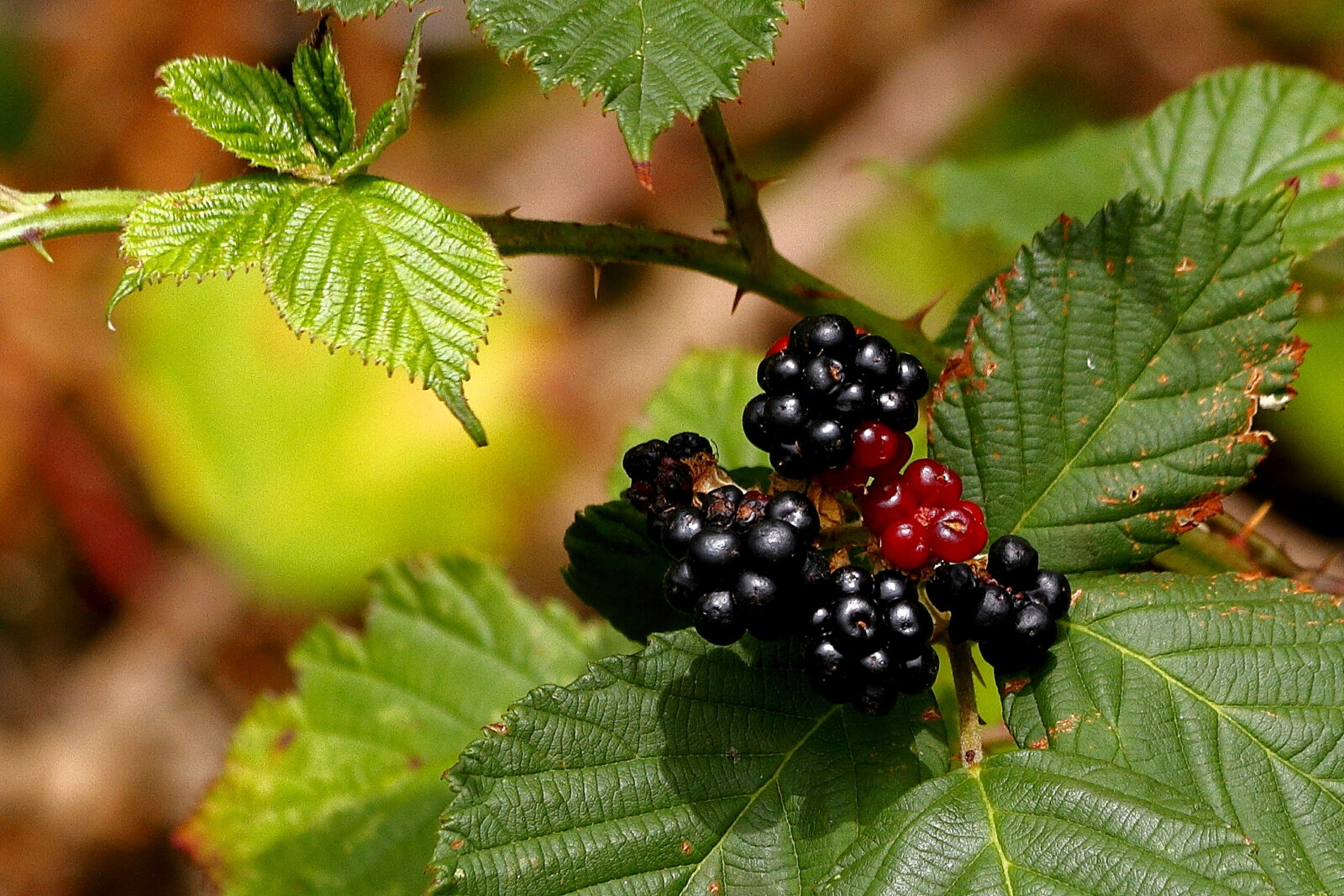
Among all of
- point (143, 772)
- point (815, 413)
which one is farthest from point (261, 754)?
point (143, 772)

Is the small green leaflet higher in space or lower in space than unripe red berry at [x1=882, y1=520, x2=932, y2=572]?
higher

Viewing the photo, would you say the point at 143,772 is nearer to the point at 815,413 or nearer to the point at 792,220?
the point at 792,220

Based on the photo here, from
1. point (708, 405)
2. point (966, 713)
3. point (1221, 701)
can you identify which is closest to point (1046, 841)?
point (966, 713)

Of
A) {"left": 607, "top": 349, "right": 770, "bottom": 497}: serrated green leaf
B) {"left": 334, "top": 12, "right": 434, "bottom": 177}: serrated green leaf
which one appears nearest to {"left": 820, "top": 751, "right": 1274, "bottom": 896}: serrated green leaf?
{"left": 334, "top": 12, "right": 434, "bottom": 177}: serrated green leaf

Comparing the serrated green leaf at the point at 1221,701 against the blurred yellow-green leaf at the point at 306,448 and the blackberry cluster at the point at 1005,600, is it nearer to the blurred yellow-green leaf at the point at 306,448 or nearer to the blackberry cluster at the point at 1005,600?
the blackberry cluster at the point at 1005,600

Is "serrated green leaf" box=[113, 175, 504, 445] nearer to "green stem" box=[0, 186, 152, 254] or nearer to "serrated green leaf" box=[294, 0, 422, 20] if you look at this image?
"green stem" box=[0, 186, 152, 254]

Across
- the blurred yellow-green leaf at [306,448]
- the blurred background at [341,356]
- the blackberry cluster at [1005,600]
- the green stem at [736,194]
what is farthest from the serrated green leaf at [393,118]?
the blurred yellow-green leaf at [306,448]
